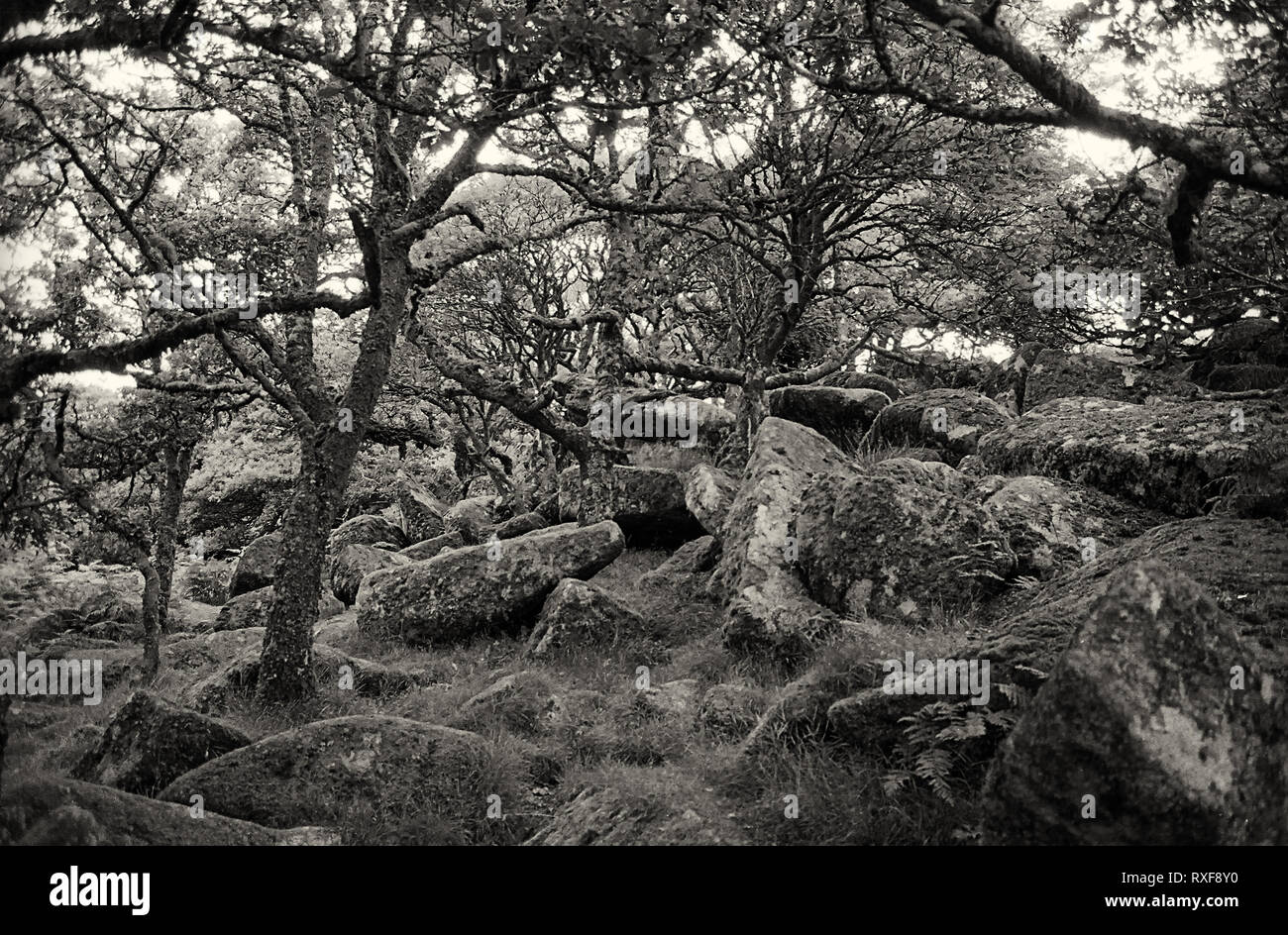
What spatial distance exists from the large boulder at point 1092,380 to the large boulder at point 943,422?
0.90 metres

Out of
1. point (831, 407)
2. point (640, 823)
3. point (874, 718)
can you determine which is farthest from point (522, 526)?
point (874, 718)

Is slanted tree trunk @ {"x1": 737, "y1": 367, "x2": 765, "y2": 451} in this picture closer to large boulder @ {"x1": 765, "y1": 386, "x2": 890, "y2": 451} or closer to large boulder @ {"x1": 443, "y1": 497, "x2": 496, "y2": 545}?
large boulder @ {"x1": 765, "y1": 386, "x2": 890, "y2": 451}

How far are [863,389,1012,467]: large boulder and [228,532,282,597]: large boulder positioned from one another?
1591 cm

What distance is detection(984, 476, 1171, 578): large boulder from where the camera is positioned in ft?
29.7

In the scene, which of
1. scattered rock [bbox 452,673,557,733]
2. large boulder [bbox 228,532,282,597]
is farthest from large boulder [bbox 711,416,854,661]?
large boulder [bbox 228,532,282,597]

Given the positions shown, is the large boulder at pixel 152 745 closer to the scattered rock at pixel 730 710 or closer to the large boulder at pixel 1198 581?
the scattered rock at pixel 730 710

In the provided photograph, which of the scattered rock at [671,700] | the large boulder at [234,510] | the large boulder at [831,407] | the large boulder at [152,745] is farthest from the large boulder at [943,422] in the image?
the large boulder at [234,510]

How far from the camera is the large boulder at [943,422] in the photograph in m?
14.0

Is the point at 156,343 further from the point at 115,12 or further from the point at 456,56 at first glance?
the point at 456,56

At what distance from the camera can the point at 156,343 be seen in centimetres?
715

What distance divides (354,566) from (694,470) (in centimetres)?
825
